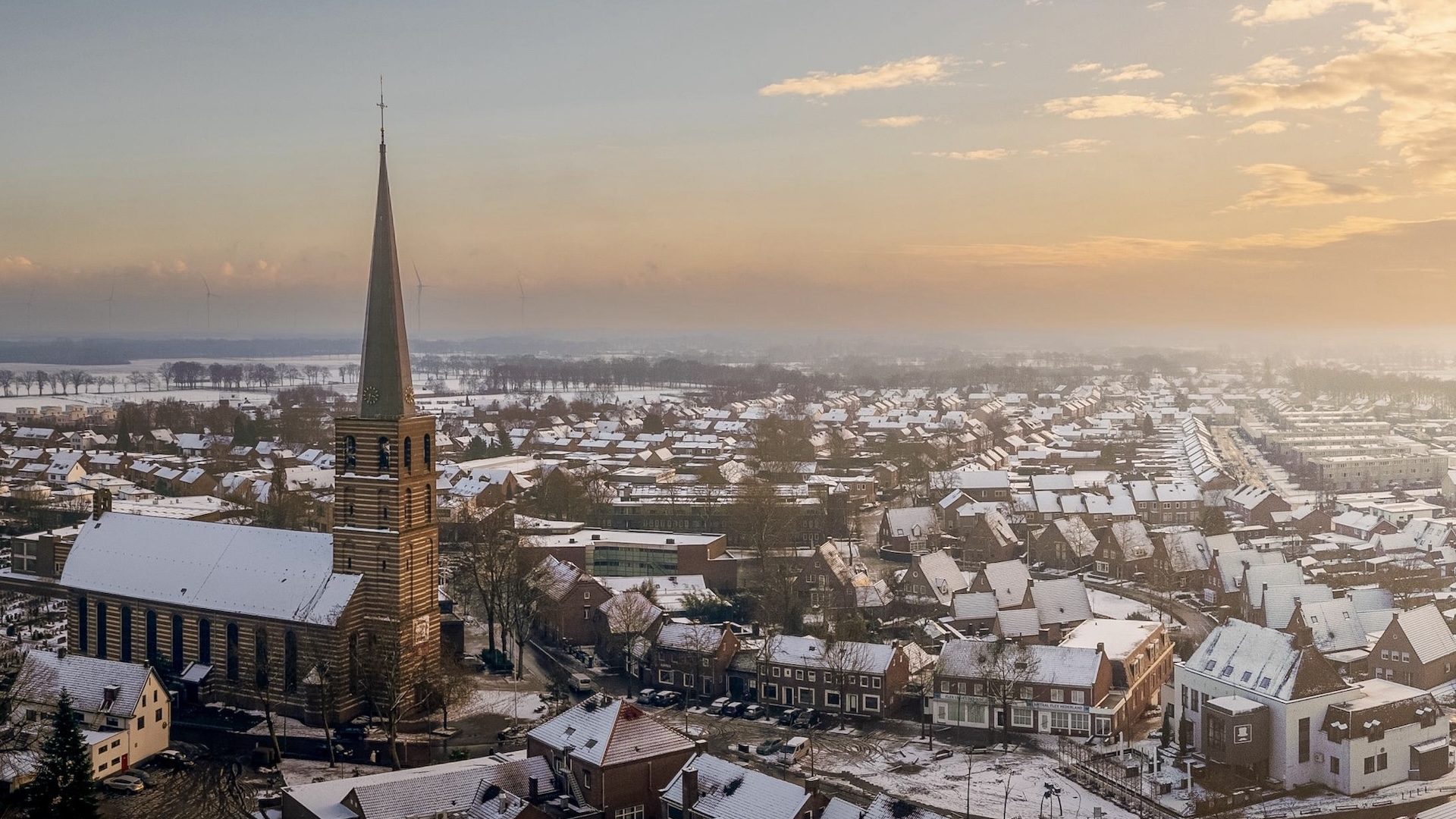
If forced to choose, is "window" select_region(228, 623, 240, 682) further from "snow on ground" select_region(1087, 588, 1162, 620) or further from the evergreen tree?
the evergreen tree

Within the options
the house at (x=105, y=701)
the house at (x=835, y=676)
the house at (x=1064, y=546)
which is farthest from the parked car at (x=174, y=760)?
the house at (x=1064, y=546)

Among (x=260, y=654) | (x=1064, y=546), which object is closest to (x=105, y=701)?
(x=260, y=654)

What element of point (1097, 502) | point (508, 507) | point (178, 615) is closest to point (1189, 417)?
point (1097, 502)

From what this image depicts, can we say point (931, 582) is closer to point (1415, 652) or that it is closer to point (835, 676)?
point (835, 676)

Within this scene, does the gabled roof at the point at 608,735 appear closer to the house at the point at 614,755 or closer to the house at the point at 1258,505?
the house at the point at 614,755

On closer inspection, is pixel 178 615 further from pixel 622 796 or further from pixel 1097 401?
pixel 1097 401
